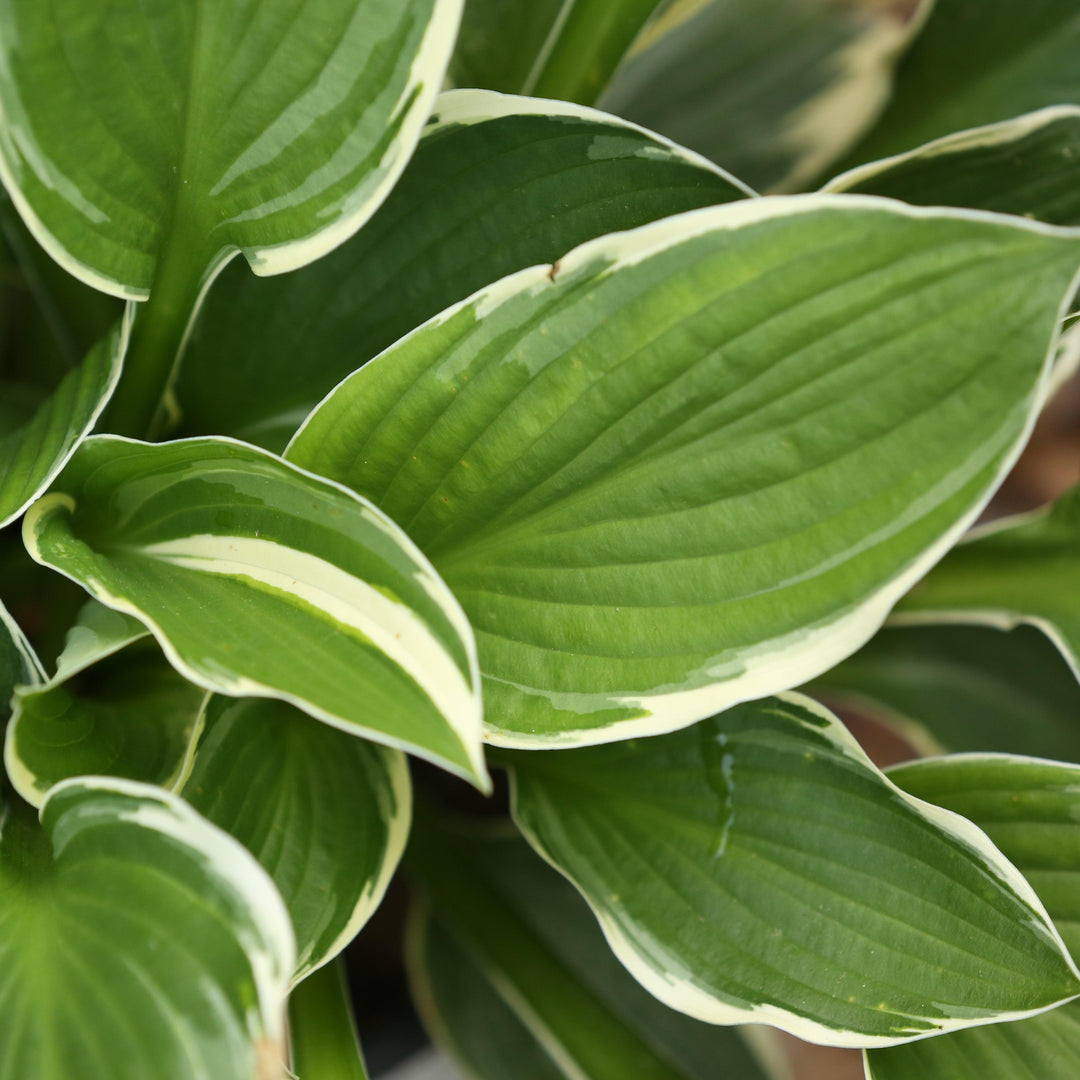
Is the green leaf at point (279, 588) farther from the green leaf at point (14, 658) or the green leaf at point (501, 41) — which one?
the green leaf at point (501, 41)

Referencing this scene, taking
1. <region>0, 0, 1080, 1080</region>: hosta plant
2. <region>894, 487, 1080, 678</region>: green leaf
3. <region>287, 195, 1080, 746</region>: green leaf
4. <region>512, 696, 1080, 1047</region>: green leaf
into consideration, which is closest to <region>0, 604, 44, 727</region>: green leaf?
<region>0, 0, 1080, 1080</region>: hosta plant

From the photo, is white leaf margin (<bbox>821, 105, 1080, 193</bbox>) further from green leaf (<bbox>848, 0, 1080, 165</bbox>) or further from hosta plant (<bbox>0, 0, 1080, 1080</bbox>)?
green leaf (<bbox>848, 0, 1080, 165</bbox>)

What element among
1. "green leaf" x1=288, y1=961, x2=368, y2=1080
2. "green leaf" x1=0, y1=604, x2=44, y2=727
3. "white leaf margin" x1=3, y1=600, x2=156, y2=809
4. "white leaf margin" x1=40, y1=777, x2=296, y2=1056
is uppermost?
"green leaf" x1=0, y1=604, x2=44, y2=727

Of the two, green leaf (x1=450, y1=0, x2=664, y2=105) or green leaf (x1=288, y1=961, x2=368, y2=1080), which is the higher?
green leaf (x1=450, y1=0, x2=664, y2=105)

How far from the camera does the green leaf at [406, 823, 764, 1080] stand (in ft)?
1.75

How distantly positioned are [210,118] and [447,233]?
4.2 inches

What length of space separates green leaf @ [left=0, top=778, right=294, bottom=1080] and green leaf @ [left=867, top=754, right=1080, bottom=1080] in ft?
0.97

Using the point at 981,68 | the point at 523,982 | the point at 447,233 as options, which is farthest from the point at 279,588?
the point at 981,68

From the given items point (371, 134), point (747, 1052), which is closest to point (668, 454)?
point (371, 134)

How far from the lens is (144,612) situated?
1.02 feet

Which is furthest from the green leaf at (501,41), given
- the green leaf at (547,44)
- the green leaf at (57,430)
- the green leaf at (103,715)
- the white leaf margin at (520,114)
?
the green leaf at (103,715)

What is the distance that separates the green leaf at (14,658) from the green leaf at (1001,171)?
40 cm

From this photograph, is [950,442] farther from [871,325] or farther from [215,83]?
[215,83]

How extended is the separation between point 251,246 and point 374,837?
28cm
